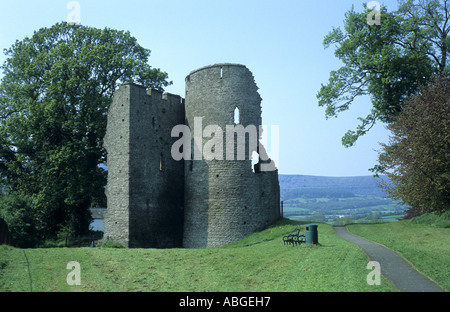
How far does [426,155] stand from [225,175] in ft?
43.6

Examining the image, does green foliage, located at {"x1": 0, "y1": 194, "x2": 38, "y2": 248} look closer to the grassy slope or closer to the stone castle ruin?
the stone castle ruin

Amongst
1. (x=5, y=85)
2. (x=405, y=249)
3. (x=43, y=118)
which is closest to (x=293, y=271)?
(x=405, y=249)

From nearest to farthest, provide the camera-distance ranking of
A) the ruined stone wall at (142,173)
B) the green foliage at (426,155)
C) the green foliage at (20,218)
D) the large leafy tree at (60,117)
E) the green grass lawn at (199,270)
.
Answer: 1. the green grass lawn at (199,270)
2. the green foliage at (426,155)
3. the ruined stone wall at (142,173)
4. the green foliage at (20,218)
5. the large leafy tree at (60,117)

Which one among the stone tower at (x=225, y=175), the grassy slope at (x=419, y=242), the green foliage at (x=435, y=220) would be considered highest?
the stone tower at (x=225, y=175)

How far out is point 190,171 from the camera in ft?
100

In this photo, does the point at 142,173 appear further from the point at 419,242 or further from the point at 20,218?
the point at 419,242

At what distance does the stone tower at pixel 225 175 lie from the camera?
28438 mm

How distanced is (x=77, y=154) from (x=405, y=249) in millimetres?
24391

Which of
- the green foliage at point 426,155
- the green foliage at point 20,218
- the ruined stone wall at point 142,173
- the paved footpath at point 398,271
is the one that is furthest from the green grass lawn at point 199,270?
the green foliage at point 20,218

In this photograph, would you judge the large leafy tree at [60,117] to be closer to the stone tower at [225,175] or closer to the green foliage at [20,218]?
the green foliage at [20,218]

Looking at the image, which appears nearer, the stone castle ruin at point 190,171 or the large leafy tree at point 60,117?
the stone castle ruin at point 190,171

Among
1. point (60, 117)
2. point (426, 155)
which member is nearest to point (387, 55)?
point (426, 155)

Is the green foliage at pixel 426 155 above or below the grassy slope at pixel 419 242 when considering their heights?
above

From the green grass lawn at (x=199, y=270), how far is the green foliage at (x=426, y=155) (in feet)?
16.3
